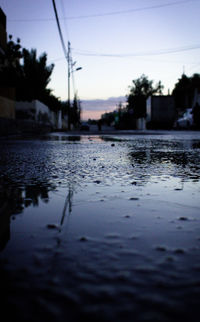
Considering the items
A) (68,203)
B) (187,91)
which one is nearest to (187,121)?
(187,91)

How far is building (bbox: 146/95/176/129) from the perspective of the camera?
1609 inches

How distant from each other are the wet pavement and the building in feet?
127

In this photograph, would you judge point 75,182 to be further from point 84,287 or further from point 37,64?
point 37,64

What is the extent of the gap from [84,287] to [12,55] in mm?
28617

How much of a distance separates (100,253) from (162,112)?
4100 centimetres

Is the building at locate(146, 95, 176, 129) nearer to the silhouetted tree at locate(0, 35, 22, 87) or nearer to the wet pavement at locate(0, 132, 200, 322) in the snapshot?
the silhouetted tree at locate(0, 35, 22, 87)

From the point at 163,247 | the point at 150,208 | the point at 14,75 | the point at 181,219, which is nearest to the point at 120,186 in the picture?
the point at 150,208

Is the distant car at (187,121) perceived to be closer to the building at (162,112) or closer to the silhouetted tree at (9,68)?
the building at (162,112)

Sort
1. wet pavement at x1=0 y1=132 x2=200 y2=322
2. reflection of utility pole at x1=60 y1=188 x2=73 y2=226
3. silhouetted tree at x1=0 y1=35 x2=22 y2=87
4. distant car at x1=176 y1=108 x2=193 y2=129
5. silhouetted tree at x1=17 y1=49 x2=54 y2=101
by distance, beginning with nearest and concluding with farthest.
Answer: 1. wet pavement at x1=0 y1=132 x2=200 y2=322
2. reflection of utility pole at x1=60 y1=188 x2=73 y2=226
3. silhouetted tree at x1=0 y1=35 x2=22 y2=87
4. distant car at x1=176 y1=108 x2=193 y2=129
5. silhouetted tree at x1=17 y1=49 x2=54 y2=101

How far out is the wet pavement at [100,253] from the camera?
1070mm

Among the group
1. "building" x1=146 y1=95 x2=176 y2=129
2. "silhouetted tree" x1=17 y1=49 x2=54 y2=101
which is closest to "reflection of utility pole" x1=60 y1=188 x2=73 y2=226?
"building" x1=146 y1=95 x2=176 y2=129

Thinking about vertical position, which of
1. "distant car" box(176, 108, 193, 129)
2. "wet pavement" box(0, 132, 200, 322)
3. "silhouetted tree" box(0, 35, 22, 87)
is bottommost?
"wet pavement" box(0, 132, 200, 322)

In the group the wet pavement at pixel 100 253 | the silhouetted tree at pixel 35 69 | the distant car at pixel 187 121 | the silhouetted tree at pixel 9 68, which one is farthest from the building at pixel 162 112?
the wet pavement at pixel 100 253

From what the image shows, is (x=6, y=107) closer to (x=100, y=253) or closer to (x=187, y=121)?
(x=187, y=121)
